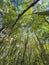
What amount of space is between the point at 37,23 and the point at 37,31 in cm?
27

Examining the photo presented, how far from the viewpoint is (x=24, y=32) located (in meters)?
3.41

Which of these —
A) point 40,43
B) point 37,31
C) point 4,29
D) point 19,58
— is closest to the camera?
point 4,29

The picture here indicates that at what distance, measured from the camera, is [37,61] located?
3.84 m

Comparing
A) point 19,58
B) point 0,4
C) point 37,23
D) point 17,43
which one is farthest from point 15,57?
point 0,4

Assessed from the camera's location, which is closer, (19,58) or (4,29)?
(4,29)

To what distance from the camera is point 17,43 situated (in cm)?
353

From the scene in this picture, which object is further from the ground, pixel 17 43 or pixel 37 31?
pixel 37 31

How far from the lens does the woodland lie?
2760 mm

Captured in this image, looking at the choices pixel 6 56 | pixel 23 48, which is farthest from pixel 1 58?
pixel 23 48

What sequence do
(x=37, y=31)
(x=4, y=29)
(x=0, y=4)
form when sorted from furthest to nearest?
1. (x=37, y=31)
2. (x=4, y=29)
3. (x=0, y=4)

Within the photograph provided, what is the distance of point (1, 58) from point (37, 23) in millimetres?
1122

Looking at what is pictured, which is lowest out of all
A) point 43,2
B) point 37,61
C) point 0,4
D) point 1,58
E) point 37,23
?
point 37,61

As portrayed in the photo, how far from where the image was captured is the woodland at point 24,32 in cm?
276

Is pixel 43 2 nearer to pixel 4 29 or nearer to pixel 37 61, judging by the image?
pixel 4 29
